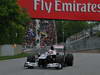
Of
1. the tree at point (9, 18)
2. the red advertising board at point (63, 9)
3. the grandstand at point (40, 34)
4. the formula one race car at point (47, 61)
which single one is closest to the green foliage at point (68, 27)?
the grandstand at point (40, 34)

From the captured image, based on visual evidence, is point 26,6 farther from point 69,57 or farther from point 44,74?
point 44,74

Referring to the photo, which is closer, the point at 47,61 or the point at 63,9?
the point at 47,61

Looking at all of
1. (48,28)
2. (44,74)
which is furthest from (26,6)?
(48,28)

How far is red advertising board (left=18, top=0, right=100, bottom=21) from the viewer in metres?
44.6

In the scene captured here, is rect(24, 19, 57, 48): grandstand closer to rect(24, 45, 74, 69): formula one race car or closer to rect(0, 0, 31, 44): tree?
rect(0, 0, 31, 44): tree

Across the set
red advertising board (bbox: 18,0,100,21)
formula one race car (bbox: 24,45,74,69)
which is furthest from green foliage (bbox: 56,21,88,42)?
formula one race car (bbox: 24,45,74,69)

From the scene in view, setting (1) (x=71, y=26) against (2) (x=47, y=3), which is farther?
(1) (x=71, y=26)

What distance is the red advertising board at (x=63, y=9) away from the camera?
44625 mm

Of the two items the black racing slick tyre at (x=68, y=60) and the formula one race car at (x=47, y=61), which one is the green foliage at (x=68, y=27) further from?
Answer: the formula one race car at (x=47, y=61)

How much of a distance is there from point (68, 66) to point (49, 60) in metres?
3.09

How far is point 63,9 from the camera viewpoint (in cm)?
4506

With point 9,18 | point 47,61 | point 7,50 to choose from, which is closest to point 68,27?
point 7,50

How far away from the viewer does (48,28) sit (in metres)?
93.8

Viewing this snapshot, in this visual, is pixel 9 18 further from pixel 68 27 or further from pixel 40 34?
pixel 68 27
